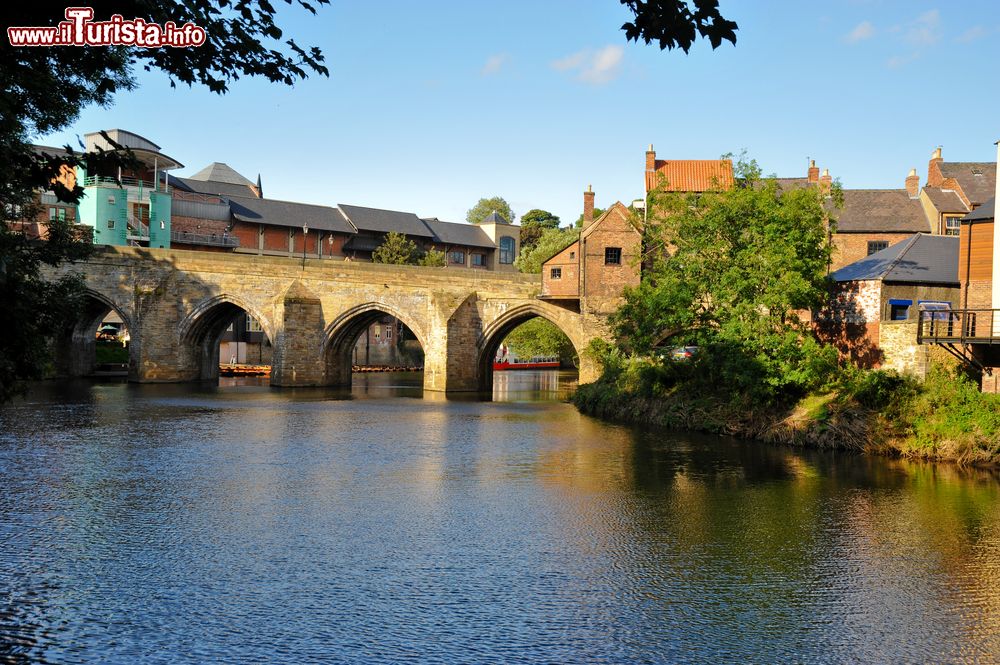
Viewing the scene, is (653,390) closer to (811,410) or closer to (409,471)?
(811,410)

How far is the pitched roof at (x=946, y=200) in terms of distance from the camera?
145ft

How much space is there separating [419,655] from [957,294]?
25.1m

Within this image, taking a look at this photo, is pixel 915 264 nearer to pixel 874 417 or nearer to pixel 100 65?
pixel 874 417

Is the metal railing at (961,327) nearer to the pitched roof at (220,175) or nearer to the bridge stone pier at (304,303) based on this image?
the bridge stone pier at (304,303)

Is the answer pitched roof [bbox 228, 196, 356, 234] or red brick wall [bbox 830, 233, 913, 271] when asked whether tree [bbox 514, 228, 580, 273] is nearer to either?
pitched roof [bbox 228, 196, 356, 234]

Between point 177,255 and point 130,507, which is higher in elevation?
point 177,255

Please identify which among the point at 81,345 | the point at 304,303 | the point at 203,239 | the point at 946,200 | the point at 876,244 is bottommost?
the point at 81,345

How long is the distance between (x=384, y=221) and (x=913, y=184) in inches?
1744

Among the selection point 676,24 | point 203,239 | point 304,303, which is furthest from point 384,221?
point 676,24

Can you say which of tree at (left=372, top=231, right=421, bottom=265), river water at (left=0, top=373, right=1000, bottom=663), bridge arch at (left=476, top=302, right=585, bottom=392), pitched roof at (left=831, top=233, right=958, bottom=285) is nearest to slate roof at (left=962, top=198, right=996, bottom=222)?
pitched roof at (left=831, top=233, right=958, bottom=285)

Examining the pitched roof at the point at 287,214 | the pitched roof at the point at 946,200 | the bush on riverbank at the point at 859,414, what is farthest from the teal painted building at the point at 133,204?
the pitched roof at the point at 946,200

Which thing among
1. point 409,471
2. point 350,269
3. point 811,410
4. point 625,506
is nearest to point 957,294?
point 811,410

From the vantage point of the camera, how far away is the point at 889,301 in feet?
92.8

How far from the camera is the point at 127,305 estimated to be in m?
44.3
